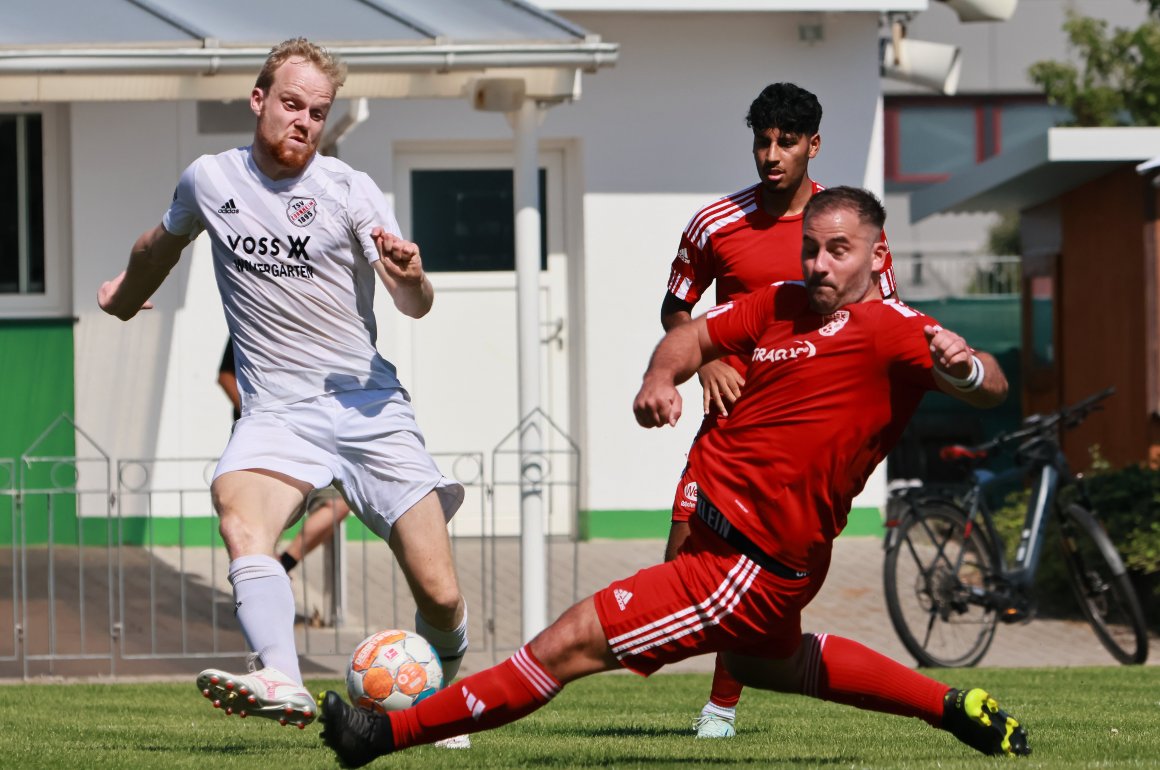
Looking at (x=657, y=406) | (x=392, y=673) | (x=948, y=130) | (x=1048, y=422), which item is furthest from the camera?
(x=948, y=130)

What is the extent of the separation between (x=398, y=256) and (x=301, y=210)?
0.48 meters

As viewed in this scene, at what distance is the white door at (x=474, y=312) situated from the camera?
14.2 meters

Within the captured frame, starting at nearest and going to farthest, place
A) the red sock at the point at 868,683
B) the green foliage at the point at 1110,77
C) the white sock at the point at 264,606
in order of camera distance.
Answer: the red sock at the point at 868,683
the white sock at the point at 264,606
the green foliage at the point at 1110,77

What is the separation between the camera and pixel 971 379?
4.80 meters

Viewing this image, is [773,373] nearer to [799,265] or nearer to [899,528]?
[799,265]

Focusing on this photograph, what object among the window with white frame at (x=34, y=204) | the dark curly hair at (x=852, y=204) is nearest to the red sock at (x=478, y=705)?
the dark curly hair at (x=852, y=204)

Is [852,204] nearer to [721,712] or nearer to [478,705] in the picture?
[478,705]

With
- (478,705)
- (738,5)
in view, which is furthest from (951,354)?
(738,5)

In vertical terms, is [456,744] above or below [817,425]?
below

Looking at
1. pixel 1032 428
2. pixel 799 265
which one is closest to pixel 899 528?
pixel 1032 428

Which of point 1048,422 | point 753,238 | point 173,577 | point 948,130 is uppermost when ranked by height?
point 948,130

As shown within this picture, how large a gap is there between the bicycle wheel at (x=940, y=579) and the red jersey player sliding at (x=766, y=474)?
5197 mm

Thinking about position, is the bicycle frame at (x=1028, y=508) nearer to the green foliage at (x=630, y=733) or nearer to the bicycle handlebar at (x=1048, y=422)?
the bicycle handlebar at (x=1048, y=422)

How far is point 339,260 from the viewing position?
19.6 ft
